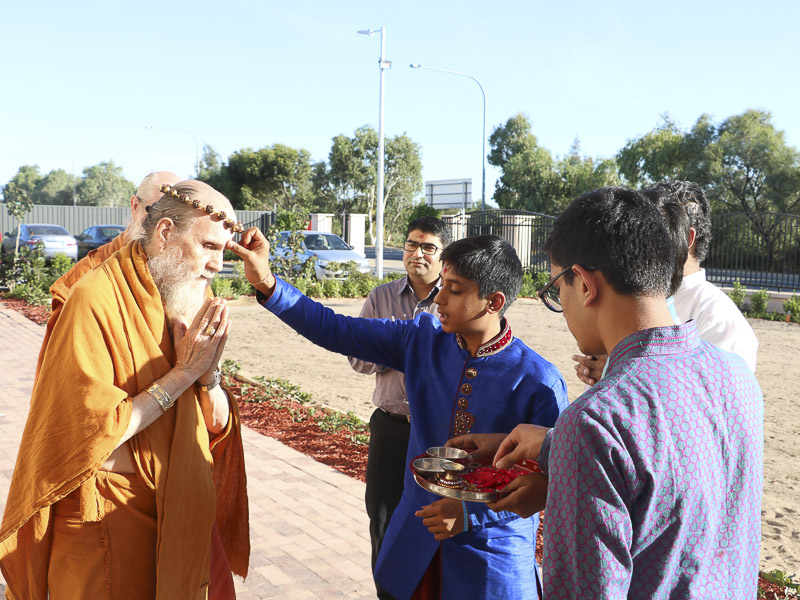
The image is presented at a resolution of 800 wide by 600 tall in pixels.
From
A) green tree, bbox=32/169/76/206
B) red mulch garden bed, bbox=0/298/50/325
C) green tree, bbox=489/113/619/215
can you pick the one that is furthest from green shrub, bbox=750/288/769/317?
green tree, bbox=32/169/76/206

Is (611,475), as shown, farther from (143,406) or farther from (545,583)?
(143,406)

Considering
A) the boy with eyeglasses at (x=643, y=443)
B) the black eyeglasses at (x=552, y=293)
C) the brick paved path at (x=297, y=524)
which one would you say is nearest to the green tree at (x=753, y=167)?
the brick paved path at (x=297, y=524)

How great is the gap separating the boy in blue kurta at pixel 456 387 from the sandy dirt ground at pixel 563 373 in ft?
9.02

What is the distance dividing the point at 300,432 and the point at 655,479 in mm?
5860

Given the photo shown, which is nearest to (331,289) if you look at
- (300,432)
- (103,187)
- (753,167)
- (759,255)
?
(300,432)

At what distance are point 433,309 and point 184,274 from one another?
1.67 metres

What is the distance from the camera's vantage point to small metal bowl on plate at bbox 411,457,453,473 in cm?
186

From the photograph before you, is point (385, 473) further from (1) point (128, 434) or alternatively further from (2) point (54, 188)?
(2) point (54, 188)

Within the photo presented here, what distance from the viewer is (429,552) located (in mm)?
2373

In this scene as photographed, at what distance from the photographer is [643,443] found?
48.3 inches

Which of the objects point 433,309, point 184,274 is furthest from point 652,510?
point 433,309

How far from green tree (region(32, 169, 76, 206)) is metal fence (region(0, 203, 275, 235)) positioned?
6100 cm

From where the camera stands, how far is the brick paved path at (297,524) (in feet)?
12.6

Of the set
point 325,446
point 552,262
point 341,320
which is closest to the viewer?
point 552,262
